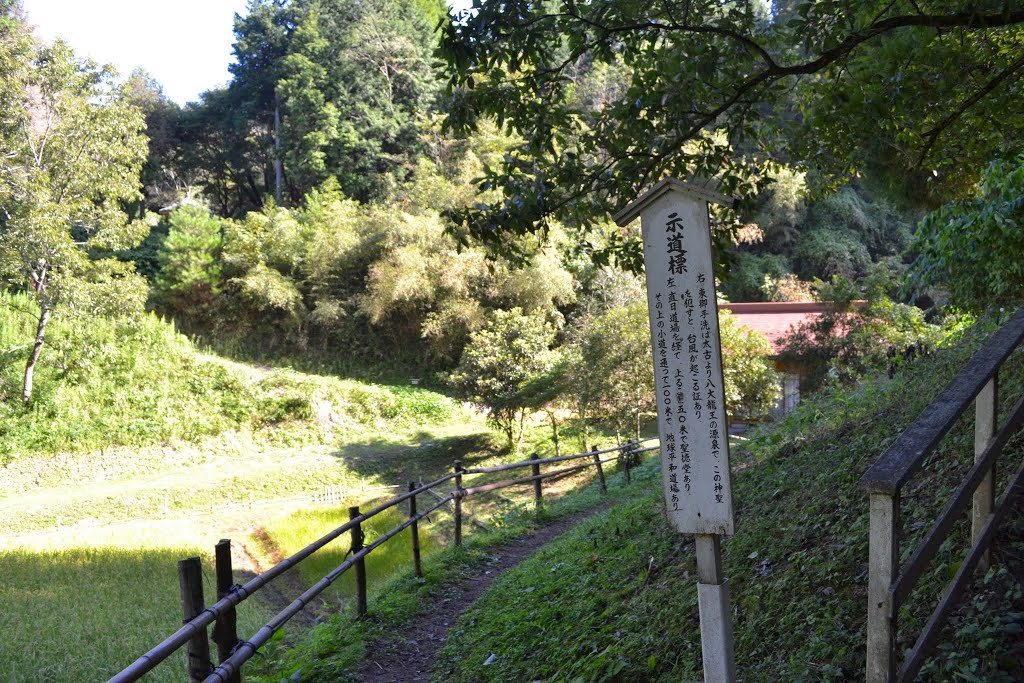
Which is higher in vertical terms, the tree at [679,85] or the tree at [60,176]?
the tree at [60,176]

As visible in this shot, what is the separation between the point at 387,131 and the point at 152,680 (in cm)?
2911

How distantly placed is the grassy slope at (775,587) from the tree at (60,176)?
16501 millimetres

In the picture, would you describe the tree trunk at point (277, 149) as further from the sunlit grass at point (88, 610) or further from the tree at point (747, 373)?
the sunlit grass at point (88, 610)

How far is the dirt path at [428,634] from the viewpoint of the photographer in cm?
520

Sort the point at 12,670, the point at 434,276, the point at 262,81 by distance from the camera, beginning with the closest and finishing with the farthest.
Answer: the point at 12,670 < the point at 434,276 < the point at 262,81

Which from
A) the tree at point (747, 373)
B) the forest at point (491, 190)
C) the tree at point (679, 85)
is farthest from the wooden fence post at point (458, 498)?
the tree at point (747, 373)

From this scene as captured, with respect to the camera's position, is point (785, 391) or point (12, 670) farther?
point (785, 391)

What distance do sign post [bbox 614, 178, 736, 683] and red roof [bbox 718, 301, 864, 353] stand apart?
18.9 metres

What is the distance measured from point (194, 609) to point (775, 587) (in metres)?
2.87

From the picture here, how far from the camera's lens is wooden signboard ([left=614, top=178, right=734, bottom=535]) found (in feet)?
8.93

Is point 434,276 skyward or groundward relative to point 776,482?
skyward

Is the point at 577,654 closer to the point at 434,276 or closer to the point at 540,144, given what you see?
the point at 540,144

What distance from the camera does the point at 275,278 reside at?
2720 centimetres

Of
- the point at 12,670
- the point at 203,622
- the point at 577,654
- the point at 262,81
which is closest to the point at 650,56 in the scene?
the point at 577,654
